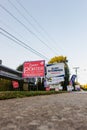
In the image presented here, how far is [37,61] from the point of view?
4731 centimetres

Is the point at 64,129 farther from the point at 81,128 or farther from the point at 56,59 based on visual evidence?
the point at 56,59

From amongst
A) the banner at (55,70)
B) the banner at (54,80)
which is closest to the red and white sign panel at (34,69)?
the banner at (54,80)

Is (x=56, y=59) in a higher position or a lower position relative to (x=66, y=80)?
higher

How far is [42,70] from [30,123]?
40.4 meters

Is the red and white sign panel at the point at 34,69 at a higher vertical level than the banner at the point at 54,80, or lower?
higher

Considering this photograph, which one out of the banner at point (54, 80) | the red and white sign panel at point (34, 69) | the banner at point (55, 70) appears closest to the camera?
the red and white sign panel at point (34, 69)

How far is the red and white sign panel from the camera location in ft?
149

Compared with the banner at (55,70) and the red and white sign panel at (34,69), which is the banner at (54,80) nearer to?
the banner at (55,70)

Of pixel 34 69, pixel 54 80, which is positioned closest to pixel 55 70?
pixel 54 80

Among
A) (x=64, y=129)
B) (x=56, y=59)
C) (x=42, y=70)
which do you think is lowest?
(x=64, y=129)

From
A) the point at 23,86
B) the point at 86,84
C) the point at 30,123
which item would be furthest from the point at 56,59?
the point at 30,123

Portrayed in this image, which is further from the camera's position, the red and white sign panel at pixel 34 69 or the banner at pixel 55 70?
the banner at pixel 55 70

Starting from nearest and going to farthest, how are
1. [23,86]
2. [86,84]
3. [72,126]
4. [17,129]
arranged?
1. [17,129]
2. [72,126]
3. [23,86]
4. [86,84]

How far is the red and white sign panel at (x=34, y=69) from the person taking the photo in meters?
45.5
